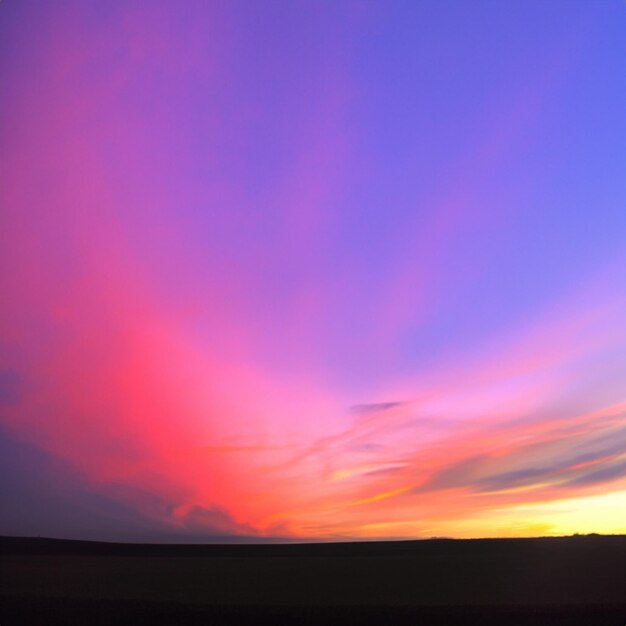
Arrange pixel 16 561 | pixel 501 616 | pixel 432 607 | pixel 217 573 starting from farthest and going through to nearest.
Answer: pixel 16 561, pixel 217 573, pixel 432 607, pixel 501 616

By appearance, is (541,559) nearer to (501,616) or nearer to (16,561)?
(501,616)

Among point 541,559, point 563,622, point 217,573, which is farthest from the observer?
point 541,559

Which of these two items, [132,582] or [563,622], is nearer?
[563,622]

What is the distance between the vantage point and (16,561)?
45.7 meters

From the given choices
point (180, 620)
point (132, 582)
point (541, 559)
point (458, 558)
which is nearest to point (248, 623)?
point (180, 620)

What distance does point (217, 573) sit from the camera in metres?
38.0

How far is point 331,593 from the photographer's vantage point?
2820 centimetres

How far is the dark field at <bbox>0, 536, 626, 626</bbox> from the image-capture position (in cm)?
2195

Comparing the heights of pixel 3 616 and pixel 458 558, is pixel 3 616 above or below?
below

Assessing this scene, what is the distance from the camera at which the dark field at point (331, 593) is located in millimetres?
21953

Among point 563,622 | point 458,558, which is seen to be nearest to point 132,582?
point 563,622

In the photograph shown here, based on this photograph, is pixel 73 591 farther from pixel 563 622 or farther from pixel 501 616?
pixel 563 622

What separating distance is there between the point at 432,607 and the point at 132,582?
17.2 metres

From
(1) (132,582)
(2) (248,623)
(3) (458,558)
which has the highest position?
(3) (458,558)
